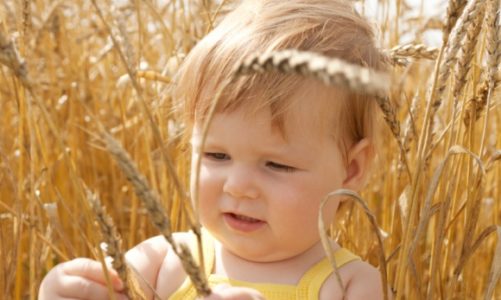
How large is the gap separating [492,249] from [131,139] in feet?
3.41

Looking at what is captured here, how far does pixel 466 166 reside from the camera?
125 centimetres

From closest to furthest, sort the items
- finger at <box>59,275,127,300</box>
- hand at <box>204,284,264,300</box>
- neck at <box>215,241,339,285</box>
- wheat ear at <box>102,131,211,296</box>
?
1. wheat ear at <box>102,131,211,296</box>
2. hand at <box>204,284,264,300</box>
3. finger at <box>59,275,127,300</box>
4. neck at <box>215,241,339,285</box>

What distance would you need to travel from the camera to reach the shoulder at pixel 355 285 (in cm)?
114

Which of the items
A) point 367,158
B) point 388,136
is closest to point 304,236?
point 367,158

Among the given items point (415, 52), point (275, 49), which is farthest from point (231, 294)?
point (415, 52)

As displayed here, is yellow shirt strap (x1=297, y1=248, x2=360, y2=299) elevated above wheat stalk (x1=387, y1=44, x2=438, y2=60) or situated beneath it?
Result: situated beneath

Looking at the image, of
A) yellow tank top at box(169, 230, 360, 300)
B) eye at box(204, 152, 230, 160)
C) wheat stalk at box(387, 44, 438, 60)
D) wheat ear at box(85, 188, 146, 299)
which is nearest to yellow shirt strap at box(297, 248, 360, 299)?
yellow tank top at box(169, 230, 360, 300)

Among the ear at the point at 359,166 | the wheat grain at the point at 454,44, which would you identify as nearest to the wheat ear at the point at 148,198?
the wheat grain at the point at 454,44

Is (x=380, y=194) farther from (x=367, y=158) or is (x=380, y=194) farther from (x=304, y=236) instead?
(x=304, y=236)

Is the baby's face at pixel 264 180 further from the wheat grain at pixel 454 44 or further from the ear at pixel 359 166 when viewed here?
the wheat grain at pixel 454 44

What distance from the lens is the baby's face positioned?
1097mm

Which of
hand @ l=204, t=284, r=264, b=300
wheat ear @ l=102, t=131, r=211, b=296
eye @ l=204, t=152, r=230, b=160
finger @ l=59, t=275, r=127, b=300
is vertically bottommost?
finger @ l=59, t=275, r=127, b=300

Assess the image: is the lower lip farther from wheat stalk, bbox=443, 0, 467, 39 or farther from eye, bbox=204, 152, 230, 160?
wheat stalk, bbox=443, 0, 467, 39

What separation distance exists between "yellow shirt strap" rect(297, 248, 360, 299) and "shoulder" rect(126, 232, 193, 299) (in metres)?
0.19
